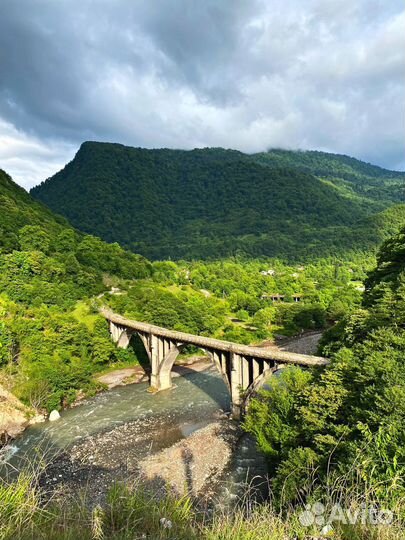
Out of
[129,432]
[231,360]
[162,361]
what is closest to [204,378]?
[162,361]

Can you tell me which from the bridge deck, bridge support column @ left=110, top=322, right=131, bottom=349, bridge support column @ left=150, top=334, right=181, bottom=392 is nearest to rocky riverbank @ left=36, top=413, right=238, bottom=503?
the bridge deck

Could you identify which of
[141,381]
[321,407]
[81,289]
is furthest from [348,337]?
[81,289]

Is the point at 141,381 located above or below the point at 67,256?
below

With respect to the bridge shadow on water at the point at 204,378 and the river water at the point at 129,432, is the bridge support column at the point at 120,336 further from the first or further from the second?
the river water at the point at 129,432

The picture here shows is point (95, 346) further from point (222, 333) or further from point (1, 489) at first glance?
point (1, 489)

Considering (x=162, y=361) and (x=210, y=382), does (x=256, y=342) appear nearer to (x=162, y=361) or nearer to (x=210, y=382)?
(x=210, y=382)
